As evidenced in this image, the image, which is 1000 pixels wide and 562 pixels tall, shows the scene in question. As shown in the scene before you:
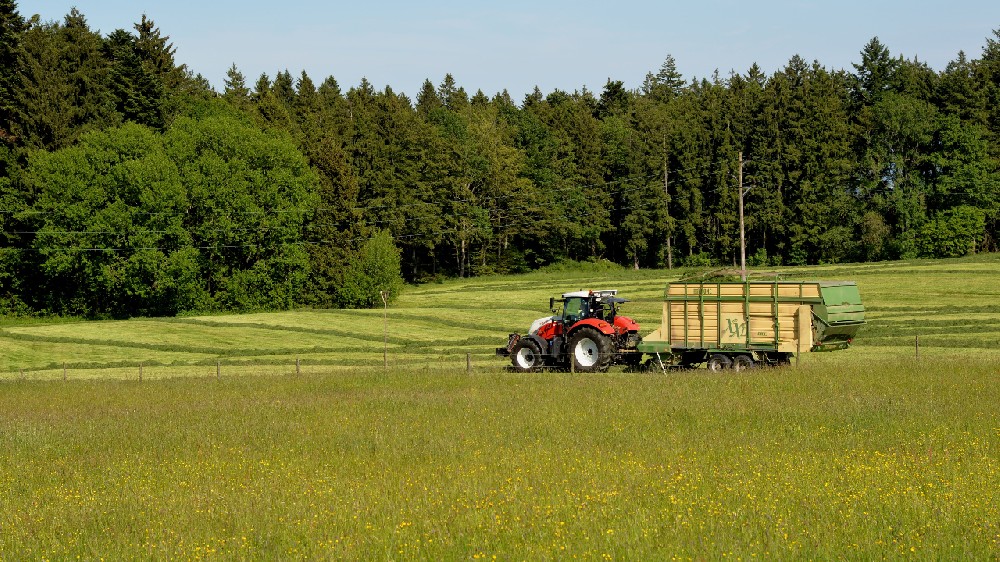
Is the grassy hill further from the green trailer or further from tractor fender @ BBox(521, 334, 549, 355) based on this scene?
tractor fender @ BBox(521, 334, 549, 355)

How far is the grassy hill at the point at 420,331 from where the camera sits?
43.3 meters

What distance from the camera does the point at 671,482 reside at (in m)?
13.9

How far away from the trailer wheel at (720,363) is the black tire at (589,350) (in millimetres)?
3374

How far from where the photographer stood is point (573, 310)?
33.2 metres

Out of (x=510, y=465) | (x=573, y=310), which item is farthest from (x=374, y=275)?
(x=510, y=465)

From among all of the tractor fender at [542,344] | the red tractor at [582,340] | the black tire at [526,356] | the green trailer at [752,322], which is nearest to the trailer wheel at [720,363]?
the green trailer at [752,322]

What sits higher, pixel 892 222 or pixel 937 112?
pixel 937 112

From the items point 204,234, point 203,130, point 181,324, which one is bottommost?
point 181,324

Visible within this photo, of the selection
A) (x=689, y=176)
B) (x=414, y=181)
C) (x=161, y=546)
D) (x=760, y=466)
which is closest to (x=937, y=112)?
(x=689, y=176)

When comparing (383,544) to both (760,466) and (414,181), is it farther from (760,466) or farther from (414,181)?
(414,181)

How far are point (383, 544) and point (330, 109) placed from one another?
348 feet

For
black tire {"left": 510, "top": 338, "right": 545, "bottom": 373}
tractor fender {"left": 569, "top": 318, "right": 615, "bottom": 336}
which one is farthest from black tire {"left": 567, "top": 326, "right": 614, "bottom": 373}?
black tire {"left": 510, "top": 338, "right": 545, "bottom": 373}

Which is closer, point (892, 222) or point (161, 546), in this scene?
point (161, 546)

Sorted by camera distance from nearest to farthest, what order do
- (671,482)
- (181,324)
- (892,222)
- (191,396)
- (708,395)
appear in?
(671,482), (708,395), (191,396), (181,324), (892,222)
